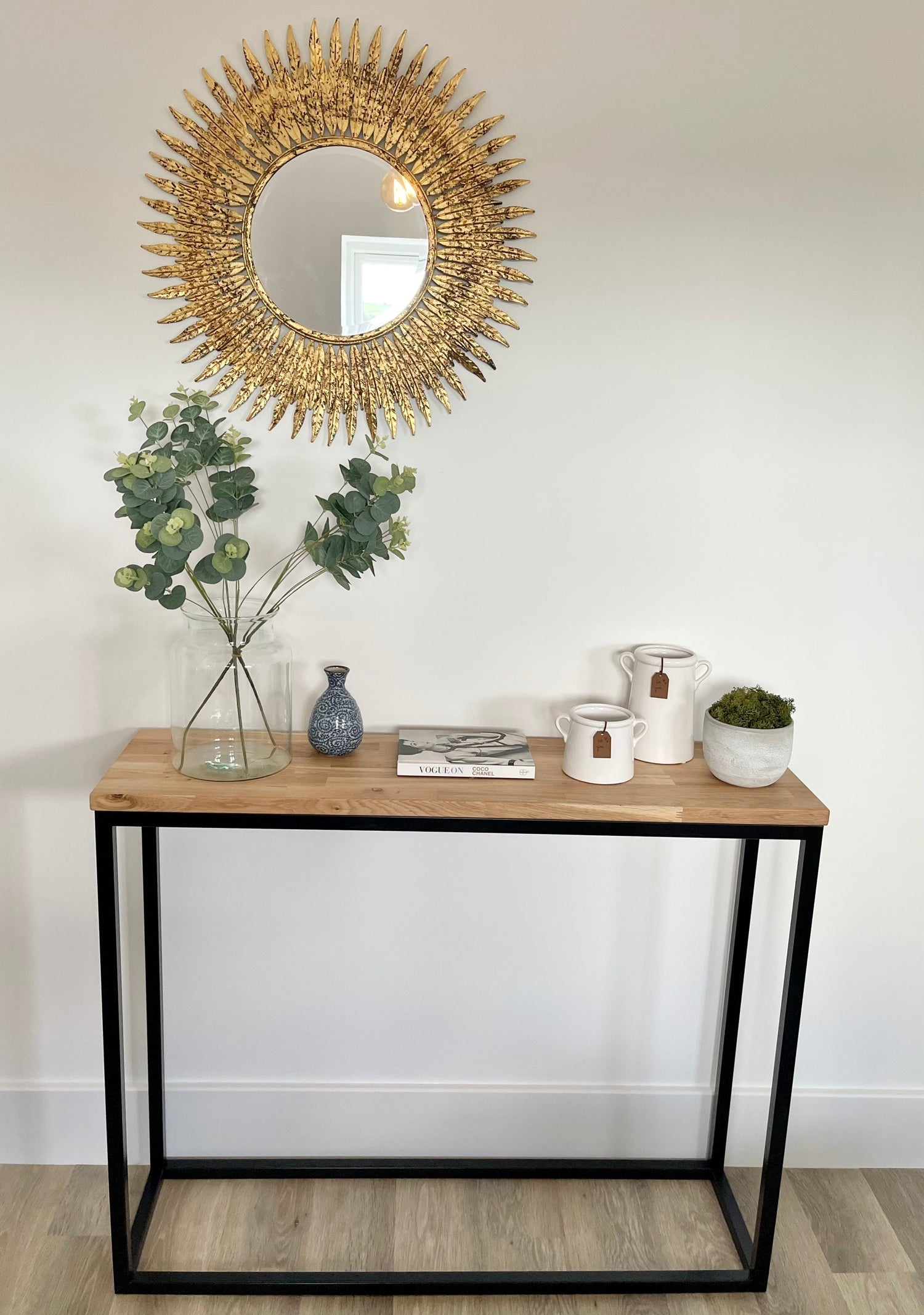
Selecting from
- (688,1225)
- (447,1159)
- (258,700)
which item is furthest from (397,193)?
(688,1225)

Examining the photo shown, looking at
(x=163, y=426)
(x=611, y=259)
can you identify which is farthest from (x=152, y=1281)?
(x=611, y=259)

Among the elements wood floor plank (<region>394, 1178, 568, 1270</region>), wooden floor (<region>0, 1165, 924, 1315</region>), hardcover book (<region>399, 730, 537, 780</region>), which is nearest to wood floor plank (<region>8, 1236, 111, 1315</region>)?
wooden floor (<region>0, 1165, 924, 1315</region>)

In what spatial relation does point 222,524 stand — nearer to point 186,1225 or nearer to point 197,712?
point 197,712

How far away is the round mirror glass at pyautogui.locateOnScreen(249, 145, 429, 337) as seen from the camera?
5.73 feet

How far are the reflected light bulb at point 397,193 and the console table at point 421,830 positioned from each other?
0.94 meters

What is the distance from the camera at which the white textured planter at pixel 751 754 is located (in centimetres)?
169

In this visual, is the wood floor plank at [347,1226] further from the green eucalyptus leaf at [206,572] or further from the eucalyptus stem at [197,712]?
the green eucalyptus leaf at [206,572]

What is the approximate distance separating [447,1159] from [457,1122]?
0.08 meters

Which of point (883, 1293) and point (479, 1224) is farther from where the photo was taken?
point (479, 1224)

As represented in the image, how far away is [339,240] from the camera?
176 cm

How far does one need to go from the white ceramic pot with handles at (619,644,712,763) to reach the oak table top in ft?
0.27

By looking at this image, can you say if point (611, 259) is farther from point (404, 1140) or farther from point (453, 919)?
point (404, 1140)

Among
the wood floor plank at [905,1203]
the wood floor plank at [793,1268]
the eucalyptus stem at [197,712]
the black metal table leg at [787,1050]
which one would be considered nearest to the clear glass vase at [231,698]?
the eucalyptus stem at [197,712]

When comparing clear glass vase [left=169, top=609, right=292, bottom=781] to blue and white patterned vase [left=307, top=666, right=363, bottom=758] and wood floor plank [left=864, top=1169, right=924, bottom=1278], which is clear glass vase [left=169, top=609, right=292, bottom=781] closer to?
blue and white patterned vase [left=307, top=666, right=363, bottom=758]
